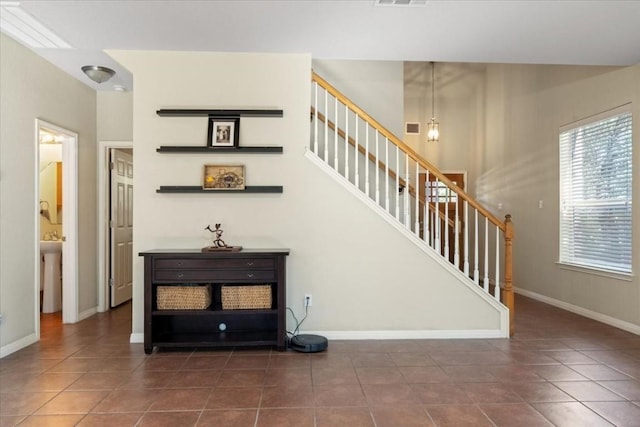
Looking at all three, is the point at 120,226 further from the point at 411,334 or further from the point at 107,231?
the point at 411,334

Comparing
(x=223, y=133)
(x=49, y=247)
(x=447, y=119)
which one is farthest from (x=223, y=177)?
(x=447, y=119)

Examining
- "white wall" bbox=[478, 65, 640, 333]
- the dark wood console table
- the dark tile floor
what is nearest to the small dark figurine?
the dark wood console table

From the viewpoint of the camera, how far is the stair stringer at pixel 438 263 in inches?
152

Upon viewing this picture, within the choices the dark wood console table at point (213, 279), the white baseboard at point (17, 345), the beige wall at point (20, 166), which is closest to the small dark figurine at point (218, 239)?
the dark wood console table at point (213, 279)

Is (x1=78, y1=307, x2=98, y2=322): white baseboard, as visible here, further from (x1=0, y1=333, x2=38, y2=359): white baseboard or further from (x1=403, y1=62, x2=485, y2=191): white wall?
(x1=403, y1=62, x2=485, y2=191): white wall

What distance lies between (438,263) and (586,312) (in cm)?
214

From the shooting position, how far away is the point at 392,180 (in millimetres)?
4594

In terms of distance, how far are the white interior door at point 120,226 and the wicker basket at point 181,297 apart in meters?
1.99

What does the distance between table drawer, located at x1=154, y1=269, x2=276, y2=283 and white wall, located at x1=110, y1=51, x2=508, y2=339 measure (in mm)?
376

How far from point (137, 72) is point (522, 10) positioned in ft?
10.4

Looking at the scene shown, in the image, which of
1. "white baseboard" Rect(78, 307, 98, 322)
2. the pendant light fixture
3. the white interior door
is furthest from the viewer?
the pendant light fixture

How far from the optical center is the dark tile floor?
2373mm

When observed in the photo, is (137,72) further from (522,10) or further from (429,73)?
(429,73)

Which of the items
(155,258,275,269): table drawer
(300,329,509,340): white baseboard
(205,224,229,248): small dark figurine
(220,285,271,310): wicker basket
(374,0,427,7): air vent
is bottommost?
(300,329,509,340): white baseboard
